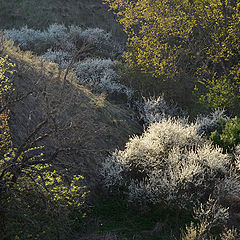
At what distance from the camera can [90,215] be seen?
6.36 meters

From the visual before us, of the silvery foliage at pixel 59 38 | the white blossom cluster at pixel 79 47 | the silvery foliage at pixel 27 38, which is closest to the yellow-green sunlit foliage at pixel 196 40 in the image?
the white blossom cluster at pixel 79 47

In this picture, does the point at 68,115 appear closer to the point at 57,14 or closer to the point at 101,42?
the point at 101,42

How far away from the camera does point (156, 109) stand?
11.5 m

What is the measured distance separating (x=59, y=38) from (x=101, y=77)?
6.84 meters

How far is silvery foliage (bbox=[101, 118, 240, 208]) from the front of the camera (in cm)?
644

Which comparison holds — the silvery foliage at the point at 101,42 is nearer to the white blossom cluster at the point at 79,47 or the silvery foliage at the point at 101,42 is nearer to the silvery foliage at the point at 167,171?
the white blossom cluster at the point at 79,47

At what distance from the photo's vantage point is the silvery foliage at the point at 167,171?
254 inches

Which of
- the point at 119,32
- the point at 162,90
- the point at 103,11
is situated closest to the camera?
the point at 162,90

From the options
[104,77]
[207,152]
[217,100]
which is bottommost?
[207,152]

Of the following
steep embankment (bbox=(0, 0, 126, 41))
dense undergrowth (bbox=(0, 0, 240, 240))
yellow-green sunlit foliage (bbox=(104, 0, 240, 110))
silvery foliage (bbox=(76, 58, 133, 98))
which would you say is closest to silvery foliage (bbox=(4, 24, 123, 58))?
steep embankment (bbox=(0, 0, 126, 41))

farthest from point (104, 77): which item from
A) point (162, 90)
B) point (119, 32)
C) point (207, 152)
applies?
A: point (119, 32)

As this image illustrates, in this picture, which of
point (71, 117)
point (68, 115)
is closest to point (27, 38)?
point (68, 115)

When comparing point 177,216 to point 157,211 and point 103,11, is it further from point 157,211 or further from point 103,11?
point 103,11

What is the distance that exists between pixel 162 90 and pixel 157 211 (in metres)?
7.10
